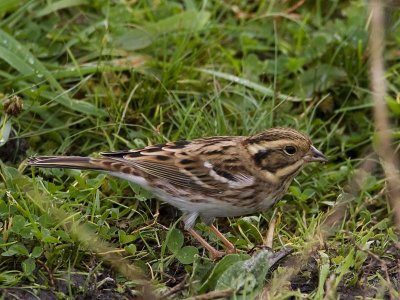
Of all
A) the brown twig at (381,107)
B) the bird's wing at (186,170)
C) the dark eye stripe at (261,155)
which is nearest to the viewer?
the brown twig at (381,107)

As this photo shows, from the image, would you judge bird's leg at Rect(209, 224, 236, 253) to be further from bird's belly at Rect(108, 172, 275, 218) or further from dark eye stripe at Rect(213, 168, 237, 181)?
dark eye stripe at Rect(213, 168, 237, 181)

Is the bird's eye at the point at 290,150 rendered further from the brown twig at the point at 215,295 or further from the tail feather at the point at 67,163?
the brown twig at the point at 215,295

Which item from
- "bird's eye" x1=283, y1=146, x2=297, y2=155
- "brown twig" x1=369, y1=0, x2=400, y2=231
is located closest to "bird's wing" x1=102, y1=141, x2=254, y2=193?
"bird's eye" x1=283, y1=146, x2=297, y2=155

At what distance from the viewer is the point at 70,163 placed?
17.7 ft

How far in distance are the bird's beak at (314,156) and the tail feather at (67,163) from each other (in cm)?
121

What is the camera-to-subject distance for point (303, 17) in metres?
7.75

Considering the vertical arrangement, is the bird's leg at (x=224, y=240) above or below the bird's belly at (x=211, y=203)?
below

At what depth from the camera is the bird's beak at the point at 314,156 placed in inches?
218

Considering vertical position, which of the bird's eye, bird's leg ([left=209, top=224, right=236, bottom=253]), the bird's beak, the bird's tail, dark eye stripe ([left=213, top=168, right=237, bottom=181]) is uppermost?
the bird's tail

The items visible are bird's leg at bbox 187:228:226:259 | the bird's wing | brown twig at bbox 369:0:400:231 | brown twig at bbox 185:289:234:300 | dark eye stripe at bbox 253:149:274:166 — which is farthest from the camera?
dark eye stripe at bbox 253:149:274:166

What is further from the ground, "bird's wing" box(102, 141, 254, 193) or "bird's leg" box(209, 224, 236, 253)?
"bird's wing" box(102, 141, 254, 193)

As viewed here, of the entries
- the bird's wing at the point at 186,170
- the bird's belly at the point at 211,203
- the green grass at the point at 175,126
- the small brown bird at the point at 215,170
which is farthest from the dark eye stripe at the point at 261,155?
the green grass at the point at 175,126

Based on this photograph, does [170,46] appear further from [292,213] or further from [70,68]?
[292,213]

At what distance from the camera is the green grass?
498 cm
